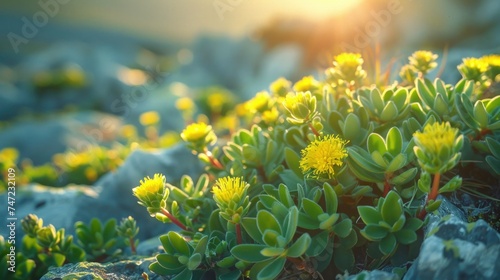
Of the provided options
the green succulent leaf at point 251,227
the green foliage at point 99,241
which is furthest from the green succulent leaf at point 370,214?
the green foliage at point 99,241

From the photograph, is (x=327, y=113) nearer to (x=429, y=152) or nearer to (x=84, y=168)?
Result: (x=429, y=152)

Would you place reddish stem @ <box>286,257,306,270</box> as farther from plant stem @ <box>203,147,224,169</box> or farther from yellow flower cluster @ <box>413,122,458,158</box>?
plant stem @ <box>203,147,224,169</box>

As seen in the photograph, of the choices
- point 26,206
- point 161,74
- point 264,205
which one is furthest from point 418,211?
point 161,74

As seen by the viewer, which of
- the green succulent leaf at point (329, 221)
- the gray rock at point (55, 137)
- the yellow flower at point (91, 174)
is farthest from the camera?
the gray rock at point (55, 137)

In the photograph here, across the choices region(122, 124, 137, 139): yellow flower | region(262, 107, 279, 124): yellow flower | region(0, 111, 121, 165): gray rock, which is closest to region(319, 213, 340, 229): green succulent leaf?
region(262, 107, 279, 124): yellow flower

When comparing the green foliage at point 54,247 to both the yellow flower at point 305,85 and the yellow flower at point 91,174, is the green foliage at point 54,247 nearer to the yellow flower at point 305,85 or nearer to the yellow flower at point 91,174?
the yellow flower at point 305,85
